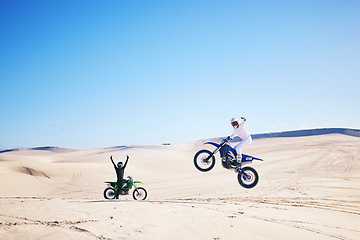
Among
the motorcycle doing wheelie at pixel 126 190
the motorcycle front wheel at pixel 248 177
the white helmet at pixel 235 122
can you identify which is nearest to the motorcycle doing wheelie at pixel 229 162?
the motorcycle front wheel at pixel 248 177

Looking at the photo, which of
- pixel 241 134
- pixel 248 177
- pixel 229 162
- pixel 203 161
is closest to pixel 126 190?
pixel 203 161

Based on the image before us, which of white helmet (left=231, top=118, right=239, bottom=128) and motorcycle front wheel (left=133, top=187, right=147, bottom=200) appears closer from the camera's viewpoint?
white helmet (left=231, top=118, right=239, bottom=128)

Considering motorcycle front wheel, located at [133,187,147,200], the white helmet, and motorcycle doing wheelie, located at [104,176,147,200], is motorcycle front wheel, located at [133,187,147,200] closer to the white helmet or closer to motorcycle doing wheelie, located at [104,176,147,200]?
motorcycle doing wheelie, located at [104,176,147,200]

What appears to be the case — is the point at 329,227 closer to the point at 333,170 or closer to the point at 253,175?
the point at 253,175

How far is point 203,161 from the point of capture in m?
8.88

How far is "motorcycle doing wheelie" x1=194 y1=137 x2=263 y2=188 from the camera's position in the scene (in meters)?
8.27

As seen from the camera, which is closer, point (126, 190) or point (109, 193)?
point (126, 190)

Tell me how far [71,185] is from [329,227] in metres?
16.4

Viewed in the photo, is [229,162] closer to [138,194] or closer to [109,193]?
[138,194]

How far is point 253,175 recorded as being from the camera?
8656 mm

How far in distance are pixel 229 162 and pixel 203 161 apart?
3.31 ft

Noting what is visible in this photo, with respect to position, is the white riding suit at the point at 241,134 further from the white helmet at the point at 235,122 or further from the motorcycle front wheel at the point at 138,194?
the motorcycle front wheel at the point at 138,194

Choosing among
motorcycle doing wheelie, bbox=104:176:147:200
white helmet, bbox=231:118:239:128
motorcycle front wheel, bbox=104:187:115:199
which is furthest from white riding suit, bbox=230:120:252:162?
motorcycle front wheel, bbox=104:187:115:199

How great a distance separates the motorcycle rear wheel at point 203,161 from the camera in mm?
8727
